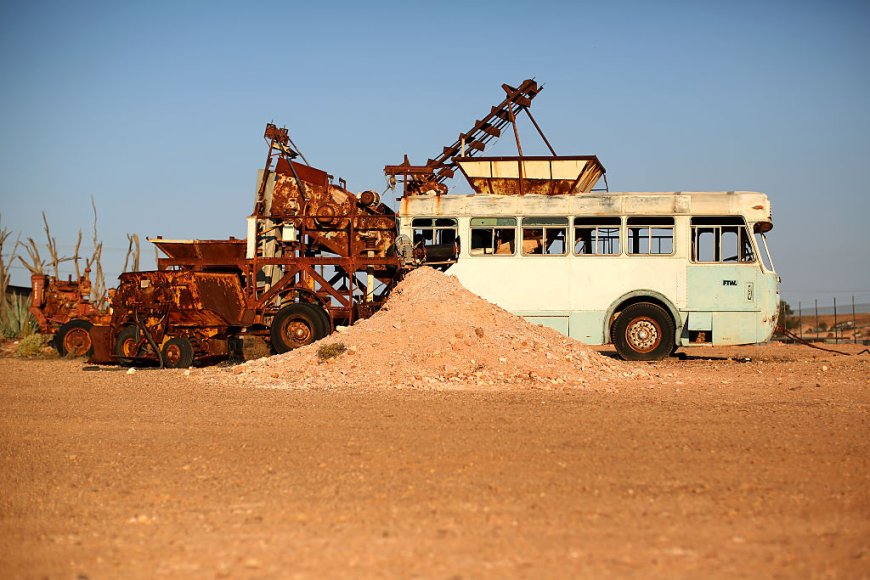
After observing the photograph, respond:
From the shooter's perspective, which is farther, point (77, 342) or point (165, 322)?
point (77, 342)

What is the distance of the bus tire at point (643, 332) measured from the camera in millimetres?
17922

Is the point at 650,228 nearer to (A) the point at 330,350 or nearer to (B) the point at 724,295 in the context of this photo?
(B) the point at 724,295

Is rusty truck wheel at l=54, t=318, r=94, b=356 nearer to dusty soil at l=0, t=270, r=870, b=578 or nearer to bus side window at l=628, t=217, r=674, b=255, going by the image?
dusty soil at l=0, t=270, r=870, b=578

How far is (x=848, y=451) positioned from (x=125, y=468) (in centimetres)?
609

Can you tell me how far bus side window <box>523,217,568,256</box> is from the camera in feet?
60.8

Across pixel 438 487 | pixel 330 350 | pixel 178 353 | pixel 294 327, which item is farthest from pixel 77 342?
pixel 438 487

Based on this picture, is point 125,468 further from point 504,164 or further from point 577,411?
point 504,164

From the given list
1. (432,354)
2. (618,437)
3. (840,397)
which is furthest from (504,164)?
(618,437)

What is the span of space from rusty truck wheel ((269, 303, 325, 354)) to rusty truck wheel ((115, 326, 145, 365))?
2.60 m

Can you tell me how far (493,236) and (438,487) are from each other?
41.2 ft

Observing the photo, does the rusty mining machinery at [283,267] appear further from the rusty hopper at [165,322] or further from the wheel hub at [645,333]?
the wheel hub at [645,333]

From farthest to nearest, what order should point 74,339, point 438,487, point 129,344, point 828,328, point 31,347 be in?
point 828,328
point 31,347
point 74,339
point 129,344
point 438,487

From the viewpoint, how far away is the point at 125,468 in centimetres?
731

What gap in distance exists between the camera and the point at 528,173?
19.3 metres
